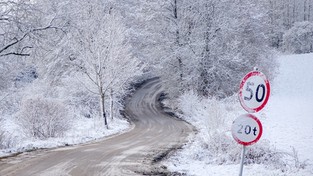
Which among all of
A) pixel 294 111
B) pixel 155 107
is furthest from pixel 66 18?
pixel 155 107

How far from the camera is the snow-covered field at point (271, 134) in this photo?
32.3 feet

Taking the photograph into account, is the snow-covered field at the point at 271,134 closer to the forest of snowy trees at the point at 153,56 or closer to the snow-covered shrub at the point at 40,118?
the forest of snowy trees at the point at 153,56

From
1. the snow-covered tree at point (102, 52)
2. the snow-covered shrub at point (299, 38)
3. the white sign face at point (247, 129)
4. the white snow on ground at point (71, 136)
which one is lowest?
the white snow on ground at point (71, 136)

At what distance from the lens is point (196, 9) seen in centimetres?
3397

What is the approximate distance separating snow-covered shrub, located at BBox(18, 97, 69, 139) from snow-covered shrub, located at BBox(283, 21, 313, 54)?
63223mm

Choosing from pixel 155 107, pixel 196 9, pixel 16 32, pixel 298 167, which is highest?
pixel 196 9

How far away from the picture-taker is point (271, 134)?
18219 mm

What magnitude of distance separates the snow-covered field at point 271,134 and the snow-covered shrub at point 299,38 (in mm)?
29234

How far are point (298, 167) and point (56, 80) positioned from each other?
3012 cm

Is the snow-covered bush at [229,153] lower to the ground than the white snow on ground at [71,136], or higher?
lower

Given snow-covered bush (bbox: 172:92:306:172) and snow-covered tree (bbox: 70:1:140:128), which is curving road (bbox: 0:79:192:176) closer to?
snow-covered bush (bbox: 172:92:306:172)

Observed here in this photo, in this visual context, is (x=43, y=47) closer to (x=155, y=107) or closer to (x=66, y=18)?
(x=66, y=18)

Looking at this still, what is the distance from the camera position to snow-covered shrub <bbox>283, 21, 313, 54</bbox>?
232ft

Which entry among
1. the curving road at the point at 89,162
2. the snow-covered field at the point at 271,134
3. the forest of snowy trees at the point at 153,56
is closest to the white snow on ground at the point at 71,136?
the forest of snowy trees at the point at 153,56
